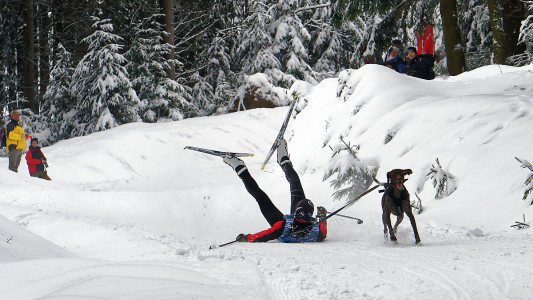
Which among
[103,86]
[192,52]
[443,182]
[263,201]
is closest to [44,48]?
[192,52]

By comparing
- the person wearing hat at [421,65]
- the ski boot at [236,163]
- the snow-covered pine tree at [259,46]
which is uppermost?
the snow-covered pine tree at [259,46]

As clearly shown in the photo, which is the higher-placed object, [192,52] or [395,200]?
[192,52]

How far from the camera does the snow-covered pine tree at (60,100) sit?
22156 mm

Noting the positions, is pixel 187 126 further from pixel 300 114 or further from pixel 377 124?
pixel 377 124

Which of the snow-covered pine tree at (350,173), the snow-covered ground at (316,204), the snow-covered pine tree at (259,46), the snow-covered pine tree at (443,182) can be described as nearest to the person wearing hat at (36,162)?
the snow-covered ground at (316,204)

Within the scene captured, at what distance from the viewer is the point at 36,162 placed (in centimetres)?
1338

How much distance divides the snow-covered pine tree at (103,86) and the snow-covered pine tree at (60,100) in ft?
3.09

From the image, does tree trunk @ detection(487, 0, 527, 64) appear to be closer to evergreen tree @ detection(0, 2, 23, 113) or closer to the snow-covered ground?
the snow-covered ground

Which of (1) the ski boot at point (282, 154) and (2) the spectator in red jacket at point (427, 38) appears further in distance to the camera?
(2) the spectator in red jacket at point (427, 38)

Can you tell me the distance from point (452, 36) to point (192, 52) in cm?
2143

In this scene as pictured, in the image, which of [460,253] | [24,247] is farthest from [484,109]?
[24,247]

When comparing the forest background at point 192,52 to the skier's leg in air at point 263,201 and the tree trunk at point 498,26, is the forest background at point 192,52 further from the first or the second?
the skier's leg in air at point 263,201

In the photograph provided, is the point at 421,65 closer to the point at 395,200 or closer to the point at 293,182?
the point at 293,182

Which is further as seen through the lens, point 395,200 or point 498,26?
point 498,26
